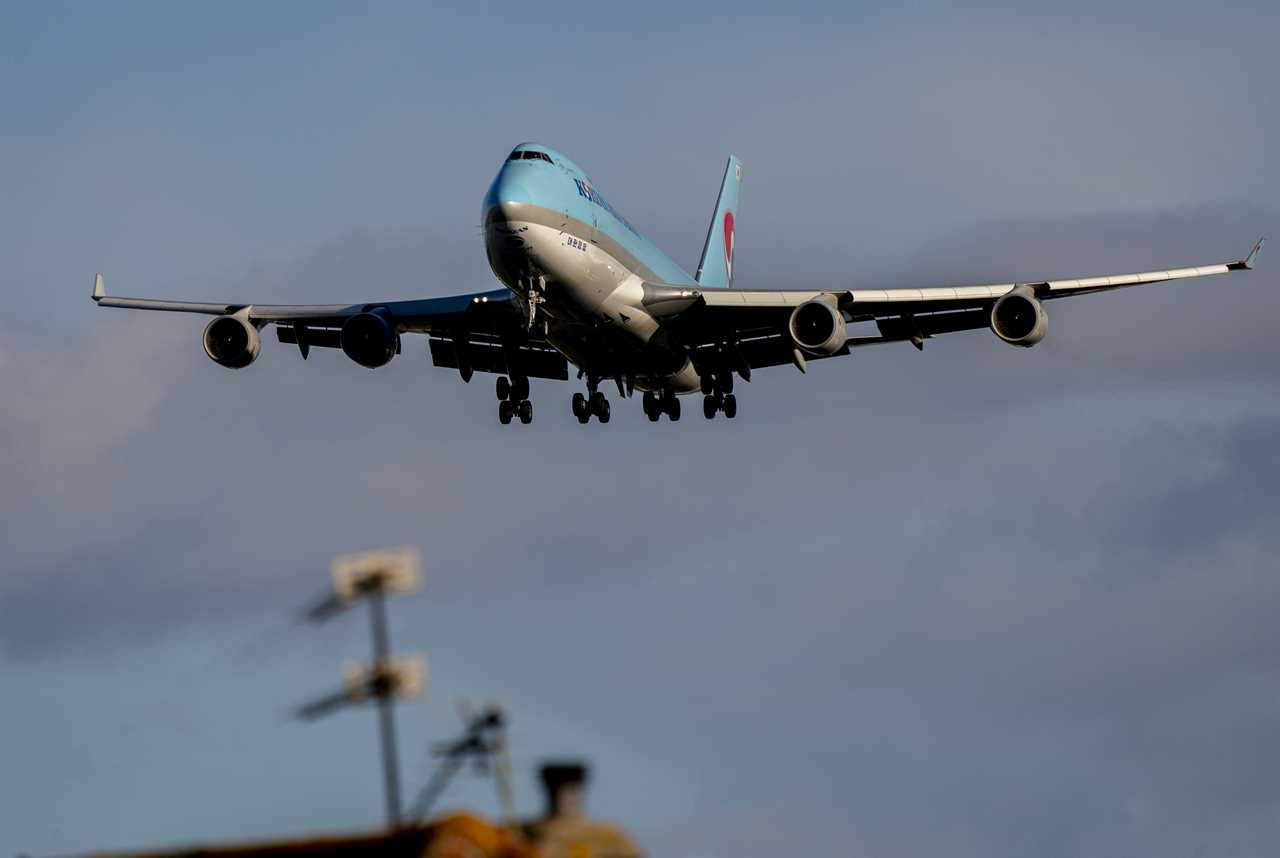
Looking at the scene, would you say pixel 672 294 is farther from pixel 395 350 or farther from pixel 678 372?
pixel 395 350

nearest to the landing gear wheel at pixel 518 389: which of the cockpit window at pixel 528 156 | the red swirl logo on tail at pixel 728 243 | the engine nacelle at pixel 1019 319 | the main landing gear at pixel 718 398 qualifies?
the main landing gear at pixel 718 398

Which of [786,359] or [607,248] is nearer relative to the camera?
[607,248]

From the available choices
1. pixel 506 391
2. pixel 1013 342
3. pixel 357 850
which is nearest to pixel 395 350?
pixel 506 391

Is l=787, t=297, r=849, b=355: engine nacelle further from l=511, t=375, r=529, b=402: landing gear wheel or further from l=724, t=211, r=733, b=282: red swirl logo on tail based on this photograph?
l=724, t=211, r=733, b=282: red swirl logo on tail

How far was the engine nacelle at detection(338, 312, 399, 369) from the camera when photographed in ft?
192

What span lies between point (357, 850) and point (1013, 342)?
29.0 metres

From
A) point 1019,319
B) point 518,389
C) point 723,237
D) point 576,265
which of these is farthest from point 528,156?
point 723,237

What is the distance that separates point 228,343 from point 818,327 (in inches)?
635

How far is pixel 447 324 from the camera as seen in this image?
196ft

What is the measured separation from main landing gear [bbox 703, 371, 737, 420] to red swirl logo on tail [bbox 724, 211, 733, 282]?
54.0ft

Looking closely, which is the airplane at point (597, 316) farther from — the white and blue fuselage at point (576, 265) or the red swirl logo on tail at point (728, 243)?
the red swirl logo on tail at point (728, 243)

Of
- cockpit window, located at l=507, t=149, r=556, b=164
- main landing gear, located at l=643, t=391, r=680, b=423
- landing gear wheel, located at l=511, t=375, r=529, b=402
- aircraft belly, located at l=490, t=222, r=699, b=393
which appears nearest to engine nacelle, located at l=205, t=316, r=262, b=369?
landing gear wheel, located at l=511, t=375, r=529, b=402

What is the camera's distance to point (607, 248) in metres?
56.6

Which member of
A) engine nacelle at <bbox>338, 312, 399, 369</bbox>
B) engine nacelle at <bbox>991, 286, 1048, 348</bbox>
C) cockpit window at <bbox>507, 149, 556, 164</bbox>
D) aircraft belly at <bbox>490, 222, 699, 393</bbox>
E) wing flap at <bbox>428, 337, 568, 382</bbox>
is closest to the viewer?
aircraft belly at <bbox>490, 222, 699, 393</bbox>
